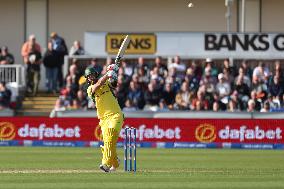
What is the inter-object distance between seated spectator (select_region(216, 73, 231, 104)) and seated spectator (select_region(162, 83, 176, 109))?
1.35 meters

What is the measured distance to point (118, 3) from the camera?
3916cm

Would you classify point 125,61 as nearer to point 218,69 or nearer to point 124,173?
point 218,69

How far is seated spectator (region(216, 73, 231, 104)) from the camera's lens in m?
31.5

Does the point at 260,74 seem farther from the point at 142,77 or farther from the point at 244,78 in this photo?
the point at 142,77

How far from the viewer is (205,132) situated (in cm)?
2911

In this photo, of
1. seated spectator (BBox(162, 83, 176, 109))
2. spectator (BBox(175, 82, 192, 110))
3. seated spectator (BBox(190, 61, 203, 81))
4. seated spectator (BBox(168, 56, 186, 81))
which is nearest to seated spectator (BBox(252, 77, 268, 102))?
seated spectator (BBox(190, 61, 203, 81))

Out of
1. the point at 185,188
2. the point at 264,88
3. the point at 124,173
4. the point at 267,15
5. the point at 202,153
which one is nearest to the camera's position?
the point at 185,188

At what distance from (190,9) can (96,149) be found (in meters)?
12.5

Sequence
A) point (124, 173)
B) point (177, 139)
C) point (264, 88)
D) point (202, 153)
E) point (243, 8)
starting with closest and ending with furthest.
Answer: point (124, 173) → point (202, 153) → point (177, 139) → point (264, 88) → point (243, 8)

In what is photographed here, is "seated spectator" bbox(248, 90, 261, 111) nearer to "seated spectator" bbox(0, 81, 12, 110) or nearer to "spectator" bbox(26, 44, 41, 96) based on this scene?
"spectator" bbox(26, 44, 41, 96)

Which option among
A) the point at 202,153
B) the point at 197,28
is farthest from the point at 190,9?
the point at 202,153

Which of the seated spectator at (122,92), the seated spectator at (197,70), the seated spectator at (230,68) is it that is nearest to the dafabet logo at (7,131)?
the seated spectator at (122,92)

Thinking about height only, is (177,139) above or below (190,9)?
below

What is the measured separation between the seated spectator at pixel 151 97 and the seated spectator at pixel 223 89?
1.80 meters
